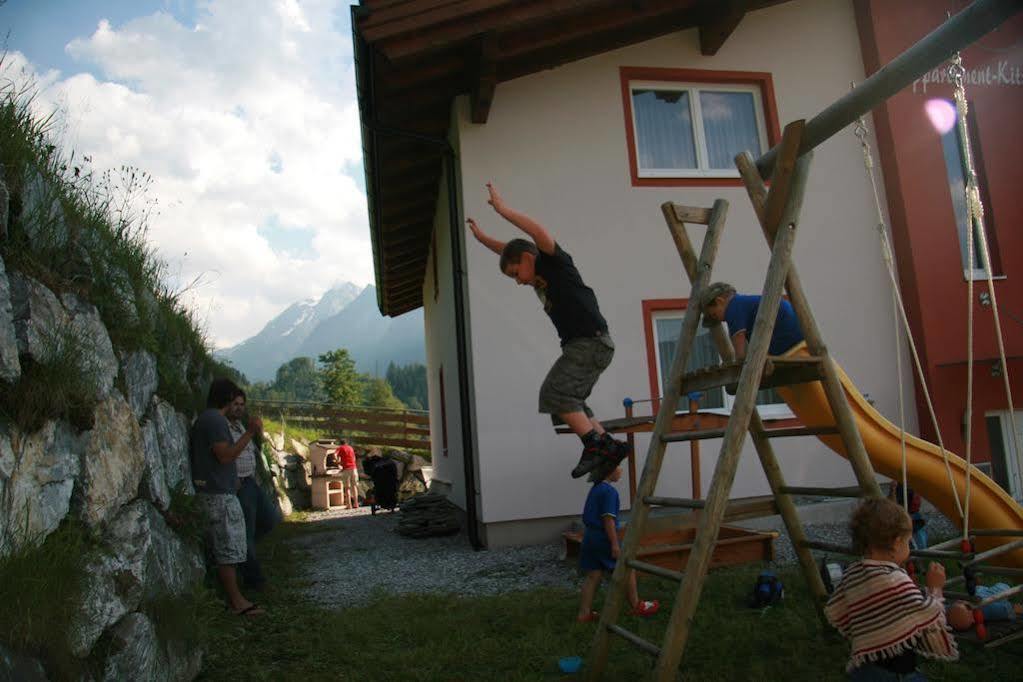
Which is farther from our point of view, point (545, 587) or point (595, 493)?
point (545, 587)

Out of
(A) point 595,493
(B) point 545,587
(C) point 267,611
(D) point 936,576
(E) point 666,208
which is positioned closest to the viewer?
(D) point 936,576

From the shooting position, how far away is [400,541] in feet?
29.3

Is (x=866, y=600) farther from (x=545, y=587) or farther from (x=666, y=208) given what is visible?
(x=545, y=587)

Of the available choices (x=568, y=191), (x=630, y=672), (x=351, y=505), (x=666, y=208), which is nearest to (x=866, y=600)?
(x=630, y=672)

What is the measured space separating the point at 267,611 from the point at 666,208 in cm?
388

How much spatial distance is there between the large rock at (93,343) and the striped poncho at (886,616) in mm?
3236

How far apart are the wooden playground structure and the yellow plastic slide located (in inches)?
3.0

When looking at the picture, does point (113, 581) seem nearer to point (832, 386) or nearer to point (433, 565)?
point (832, 386)

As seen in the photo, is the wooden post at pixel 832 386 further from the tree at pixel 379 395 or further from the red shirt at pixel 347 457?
the tree at pixel 379 395

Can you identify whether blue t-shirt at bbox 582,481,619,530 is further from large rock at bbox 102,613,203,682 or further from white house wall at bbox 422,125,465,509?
white house wall at bbox 422,125,465,509

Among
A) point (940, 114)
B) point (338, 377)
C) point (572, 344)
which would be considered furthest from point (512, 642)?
point (338, 377)

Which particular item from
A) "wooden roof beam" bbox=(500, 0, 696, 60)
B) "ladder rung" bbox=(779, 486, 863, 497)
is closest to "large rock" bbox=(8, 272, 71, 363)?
"ladder rung" bbox=(779, 486, 863, 497)

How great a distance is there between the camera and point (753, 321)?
13.8ft

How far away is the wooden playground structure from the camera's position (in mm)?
3102
